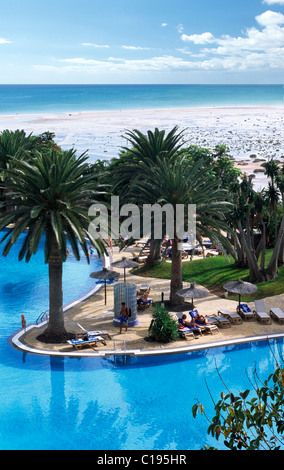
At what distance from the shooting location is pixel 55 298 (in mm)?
20328

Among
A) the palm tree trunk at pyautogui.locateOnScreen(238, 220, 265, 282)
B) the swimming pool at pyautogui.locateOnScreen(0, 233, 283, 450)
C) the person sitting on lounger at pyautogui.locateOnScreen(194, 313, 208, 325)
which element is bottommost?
the swimming pool at pyautogui.locateOnScreen(0, 233, 283, 450)

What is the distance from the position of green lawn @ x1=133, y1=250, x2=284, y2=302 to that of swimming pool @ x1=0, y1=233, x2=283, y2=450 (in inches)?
243

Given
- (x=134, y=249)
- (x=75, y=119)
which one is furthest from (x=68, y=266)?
(x=75, y=119)

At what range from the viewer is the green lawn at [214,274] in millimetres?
26266

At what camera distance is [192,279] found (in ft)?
95.0

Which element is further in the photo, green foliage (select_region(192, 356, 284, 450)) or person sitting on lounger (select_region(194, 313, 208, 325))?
person sitting on lounger (select_region(194, 313, 208, 325))

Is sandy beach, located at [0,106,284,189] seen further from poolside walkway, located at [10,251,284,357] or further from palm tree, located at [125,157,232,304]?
poolside walkway, located at [10,251,284,357]

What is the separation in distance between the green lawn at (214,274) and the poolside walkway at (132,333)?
1.16m

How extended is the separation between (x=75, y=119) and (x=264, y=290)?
530ft

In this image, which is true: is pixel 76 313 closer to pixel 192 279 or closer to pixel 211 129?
pixel 192 279

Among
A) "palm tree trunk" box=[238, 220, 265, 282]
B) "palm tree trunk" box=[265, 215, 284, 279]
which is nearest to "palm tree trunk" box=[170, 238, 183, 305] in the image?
"palm tree trunk" box=[238, 220, 265, 282]

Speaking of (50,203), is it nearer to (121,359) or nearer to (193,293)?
(121,359)

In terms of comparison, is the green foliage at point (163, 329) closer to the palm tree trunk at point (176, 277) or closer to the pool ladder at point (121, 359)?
the pool ladder at point (121, 359)

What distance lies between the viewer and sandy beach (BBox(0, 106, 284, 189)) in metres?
116
